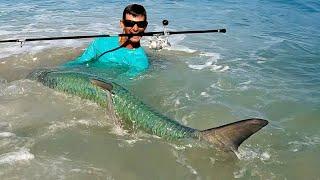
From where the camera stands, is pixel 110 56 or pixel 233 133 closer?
pixel 233 133

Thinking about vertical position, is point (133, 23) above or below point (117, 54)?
above

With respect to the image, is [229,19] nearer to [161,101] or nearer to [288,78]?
[288,78]

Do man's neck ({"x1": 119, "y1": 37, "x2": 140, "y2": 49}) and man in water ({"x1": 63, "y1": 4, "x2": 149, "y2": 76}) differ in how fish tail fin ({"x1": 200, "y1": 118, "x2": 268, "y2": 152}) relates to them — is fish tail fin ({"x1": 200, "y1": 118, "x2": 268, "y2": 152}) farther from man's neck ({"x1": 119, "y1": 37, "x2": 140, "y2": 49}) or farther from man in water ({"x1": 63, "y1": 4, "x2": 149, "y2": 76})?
man's neck ({"x1": 119, "y1": 37, "x2": 140, "y2": 49})

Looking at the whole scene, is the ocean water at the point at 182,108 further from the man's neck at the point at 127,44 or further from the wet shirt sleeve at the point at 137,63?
the man's neck at the point at 127,44

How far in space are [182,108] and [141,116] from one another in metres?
1.16

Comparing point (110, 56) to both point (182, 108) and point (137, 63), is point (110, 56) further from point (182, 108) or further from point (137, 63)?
point (182, 108)

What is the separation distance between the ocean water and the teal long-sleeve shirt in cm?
35

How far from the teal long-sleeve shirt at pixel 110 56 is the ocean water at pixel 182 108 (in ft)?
1.15

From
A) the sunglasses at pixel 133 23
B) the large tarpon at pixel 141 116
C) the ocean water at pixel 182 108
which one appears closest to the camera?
the large tarpon at pixel 141 116

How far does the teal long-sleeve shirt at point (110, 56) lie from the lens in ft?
22.4

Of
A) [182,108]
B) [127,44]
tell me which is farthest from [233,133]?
[127,44]

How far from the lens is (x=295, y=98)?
6043mm

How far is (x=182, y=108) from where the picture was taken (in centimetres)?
560

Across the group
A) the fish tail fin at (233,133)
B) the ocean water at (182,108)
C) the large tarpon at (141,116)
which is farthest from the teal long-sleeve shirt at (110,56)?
the fish tail fin at (233,133)
